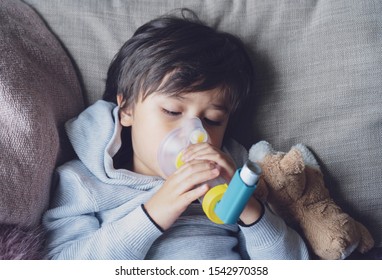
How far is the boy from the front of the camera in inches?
32.0

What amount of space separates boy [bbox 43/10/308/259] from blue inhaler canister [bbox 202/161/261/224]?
0.26 ft

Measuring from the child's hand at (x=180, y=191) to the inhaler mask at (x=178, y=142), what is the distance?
1.2 inches

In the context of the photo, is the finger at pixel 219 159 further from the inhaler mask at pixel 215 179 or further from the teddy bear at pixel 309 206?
the teddy bear at pixel 309 206

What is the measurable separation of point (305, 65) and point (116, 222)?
0.46 metres

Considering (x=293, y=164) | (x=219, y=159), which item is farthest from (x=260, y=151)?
(x=219, y=159)

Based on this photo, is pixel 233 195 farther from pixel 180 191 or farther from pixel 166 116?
pixel 166 116

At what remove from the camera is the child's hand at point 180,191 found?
725 millimetres

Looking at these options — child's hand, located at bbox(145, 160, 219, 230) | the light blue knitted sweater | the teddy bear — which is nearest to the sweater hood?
the light blue knitted sweater

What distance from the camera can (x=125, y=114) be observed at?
0.95 m

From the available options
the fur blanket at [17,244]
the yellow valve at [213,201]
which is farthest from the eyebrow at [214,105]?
the fur blanket at [17,244]

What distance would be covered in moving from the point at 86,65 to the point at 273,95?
0.39 meters

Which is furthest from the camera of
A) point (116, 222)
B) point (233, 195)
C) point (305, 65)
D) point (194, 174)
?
point (305, 65)
